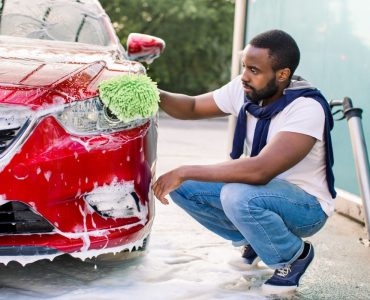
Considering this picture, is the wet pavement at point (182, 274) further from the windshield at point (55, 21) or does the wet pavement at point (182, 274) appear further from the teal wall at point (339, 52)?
the windshield at point (55, 21)

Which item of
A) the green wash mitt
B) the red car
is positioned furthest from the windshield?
the green wash mitt

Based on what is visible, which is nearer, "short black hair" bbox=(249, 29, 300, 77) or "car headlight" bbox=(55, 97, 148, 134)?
"car headlight" bbox=(55, 97, 148, 134)

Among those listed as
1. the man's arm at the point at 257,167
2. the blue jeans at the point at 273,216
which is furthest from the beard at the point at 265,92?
the blue jeans at the point at 273,216

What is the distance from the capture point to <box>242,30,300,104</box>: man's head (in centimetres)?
325

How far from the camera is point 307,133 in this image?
123 inches

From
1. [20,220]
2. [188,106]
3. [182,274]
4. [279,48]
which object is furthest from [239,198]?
[20,220]

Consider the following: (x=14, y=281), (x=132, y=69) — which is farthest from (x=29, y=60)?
(x=14, y=281)

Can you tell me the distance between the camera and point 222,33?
17016mm

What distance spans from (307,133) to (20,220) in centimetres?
128

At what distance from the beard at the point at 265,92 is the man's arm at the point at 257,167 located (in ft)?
0.87

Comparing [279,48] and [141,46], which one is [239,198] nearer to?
[279,48]

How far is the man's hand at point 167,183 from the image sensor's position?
3129 mm

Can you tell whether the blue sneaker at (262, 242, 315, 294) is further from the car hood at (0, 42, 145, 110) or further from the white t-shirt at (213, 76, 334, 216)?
the car hood at (0, 42, 145, 110)

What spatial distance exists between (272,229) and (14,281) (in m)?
1.20
